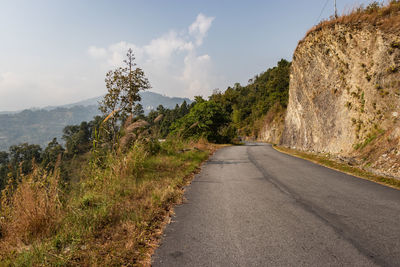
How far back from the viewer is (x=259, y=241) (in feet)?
10.0

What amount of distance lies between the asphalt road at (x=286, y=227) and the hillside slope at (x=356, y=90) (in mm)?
3294

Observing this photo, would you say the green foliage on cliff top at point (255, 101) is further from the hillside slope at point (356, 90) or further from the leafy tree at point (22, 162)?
the leafy tree at point (22, 162)

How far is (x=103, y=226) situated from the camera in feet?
11.9

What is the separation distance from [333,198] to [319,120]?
12.1m

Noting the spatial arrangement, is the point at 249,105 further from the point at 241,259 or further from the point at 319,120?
the point at 241,259

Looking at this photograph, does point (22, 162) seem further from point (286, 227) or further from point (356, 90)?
point (356, 90)

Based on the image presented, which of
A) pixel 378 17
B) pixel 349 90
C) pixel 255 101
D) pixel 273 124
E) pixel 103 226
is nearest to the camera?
pixel 103 226

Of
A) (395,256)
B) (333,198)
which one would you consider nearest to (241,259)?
(395,256)

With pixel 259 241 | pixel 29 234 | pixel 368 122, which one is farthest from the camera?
pixel 368 122

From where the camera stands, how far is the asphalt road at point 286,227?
8.71ft

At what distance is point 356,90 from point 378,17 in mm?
3480

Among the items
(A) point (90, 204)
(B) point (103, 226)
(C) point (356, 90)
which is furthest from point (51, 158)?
(C) point (356, 90)

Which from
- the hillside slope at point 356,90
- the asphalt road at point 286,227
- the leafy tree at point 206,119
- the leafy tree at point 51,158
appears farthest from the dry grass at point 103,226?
the leafy tree at point 206,119

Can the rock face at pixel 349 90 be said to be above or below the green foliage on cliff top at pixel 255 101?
below
